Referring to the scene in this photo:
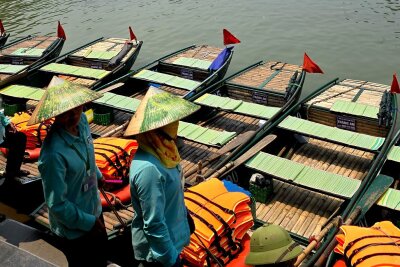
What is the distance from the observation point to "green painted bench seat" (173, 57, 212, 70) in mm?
11023

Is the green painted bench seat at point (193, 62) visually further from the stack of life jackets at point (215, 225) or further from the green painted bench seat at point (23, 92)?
the stack of life jackets at point (215, 225)

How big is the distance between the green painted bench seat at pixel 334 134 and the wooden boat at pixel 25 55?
23.6 ft

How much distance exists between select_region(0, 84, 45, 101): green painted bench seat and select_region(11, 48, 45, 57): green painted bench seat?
8.11ft

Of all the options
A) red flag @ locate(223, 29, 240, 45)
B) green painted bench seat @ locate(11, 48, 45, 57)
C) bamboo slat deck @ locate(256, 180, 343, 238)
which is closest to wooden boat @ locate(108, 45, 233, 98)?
red flag @ locate(223, 29, 240, 45)

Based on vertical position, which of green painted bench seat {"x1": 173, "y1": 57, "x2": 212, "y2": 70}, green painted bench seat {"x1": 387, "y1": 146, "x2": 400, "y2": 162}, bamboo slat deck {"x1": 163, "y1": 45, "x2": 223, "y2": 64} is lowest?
green painted bench seat {"x1": 387, "y1": 146, "x2": 400, "y2": 162}

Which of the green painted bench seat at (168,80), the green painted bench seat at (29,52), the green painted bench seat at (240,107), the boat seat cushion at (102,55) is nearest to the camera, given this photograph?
the green painted bench seat at (240,107)

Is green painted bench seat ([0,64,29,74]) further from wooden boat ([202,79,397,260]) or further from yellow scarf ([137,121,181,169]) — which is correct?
yellow scarf ([137,121,181,169])

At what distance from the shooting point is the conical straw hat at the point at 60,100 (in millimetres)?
3744

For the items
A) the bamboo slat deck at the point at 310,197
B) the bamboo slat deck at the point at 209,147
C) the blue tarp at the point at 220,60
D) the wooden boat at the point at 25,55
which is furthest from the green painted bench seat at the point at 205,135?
the wooden boat at the point at 25,55

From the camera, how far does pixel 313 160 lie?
7.80 metres

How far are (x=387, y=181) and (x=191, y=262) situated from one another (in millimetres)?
3276

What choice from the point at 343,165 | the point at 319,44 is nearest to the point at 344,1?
the point at 319,44

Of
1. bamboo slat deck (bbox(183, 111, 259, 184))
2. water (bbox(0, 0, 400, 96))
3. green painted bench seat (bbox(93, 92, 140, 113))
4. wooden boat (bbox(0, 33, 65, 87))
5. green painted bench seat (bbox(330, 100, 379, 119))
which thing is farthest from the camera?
water (bbox(0, 0, 400, 96))

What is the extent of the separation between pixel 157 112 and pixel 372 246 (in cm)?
250
